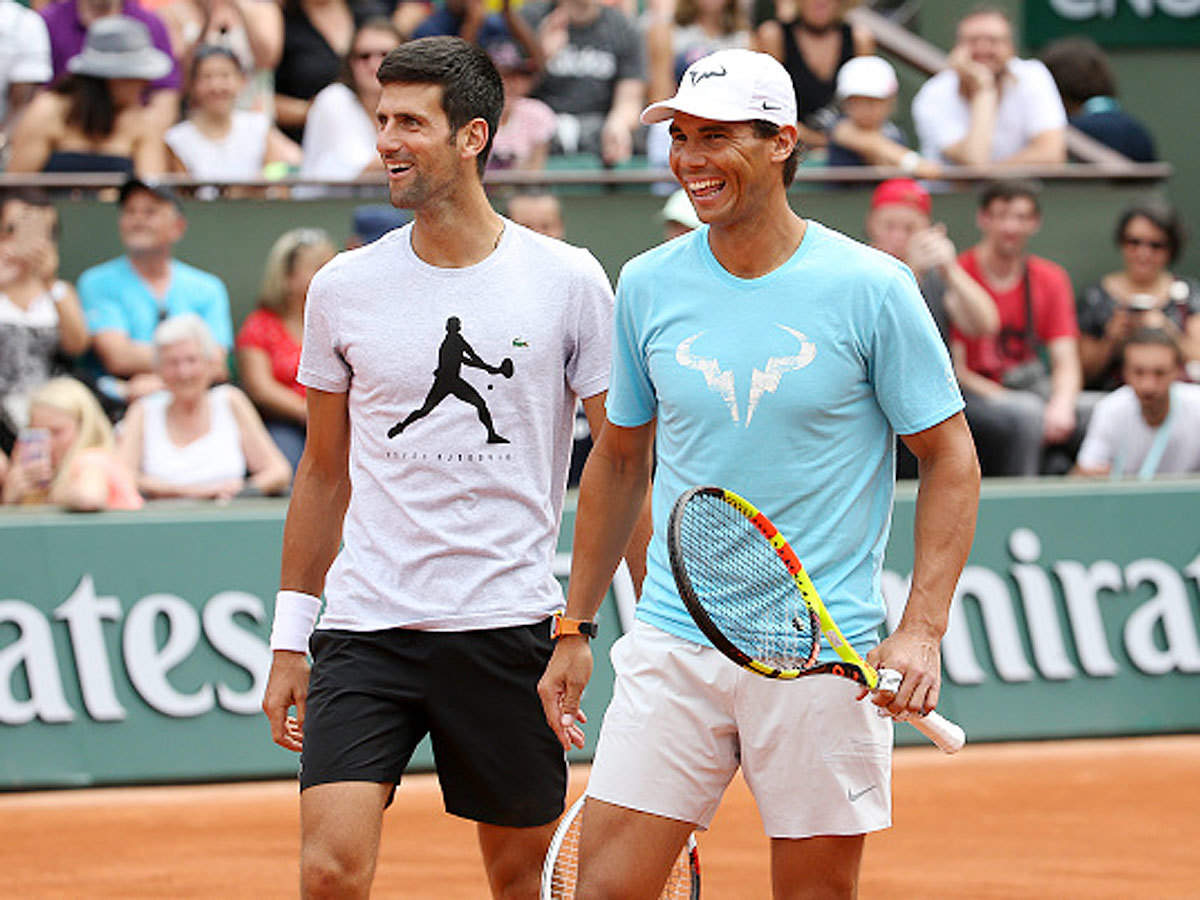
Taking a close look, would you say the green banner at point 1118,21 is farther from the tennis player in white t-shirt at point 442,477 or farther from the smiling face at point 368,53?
the tennis player in white t-shirt at point 442,477

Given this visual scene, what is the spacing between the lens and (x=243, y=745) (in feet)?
27.2

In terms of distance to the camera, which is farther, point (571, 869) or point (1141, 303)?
point (1141, 303)

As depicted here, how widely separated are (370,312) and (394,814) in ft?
12.7

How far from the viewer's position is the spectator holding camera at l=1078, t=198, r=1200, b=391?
10398mm

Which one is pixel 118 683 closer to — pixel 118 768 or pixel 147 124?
pixel 118 768

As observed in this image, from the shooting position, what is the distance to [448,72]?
4.40 metres

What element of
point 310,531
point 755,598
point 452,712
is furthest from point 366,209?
point 755,598

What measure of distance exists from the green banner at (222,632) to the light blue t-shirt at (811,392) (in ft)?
14.6

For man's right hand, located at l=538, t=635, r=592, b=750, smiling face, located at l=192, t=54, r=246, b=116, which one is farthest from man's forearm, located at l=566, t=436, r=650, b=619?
smiling face, located at l=192, t=54, r=246, b=116

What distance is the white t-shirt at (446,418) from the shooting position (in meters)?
4.42

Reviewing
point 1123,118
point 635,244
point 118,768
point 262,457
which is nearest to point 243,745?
point 118,768

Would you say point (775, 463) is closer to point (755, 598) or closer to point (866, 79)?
point (755, 598)

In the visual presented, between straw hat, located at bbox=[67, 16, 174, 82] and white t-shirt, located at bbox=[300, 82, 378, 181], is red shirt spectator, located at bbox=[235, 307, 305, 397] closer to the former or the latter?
white t-shirt, located at bbox=[300, 82, 378, 181]

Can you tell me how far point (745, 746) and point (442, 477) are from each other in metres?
0.95
